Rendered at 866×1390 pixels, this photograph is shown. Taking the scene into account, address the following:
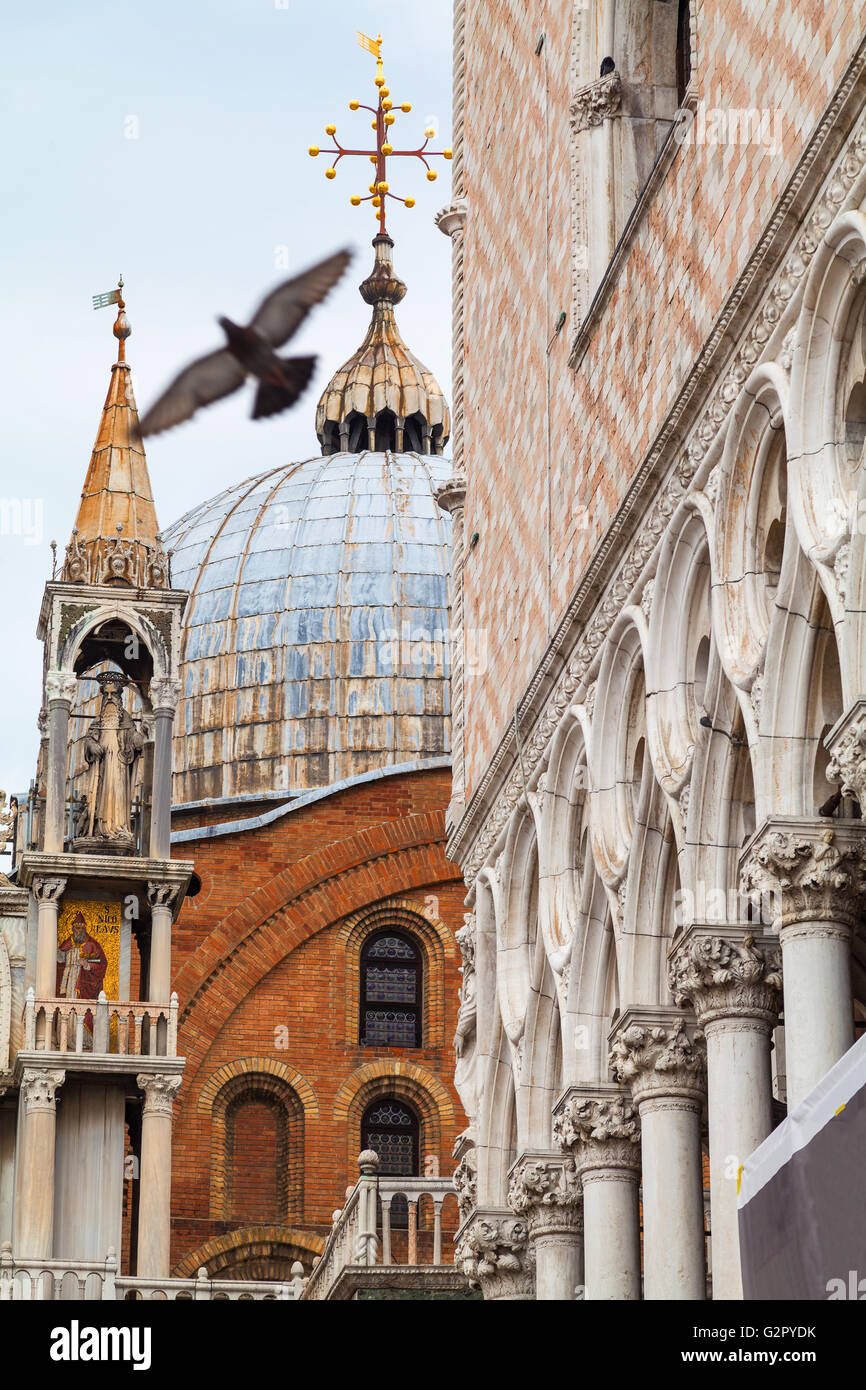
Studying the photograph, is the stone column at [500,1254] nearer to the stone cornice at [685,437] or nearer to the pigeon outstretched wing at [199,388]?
the stone cornice at [685,437]

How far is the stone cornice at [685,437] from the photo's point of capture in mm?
10938

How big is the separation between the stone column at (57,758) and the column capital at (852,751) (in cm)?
1425

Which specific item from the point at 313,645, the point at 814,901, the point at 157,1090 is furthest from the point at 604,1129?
the point at 313,645

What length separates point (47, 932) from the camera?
76.3 ft

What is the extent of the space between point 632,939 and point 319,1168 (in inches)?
663

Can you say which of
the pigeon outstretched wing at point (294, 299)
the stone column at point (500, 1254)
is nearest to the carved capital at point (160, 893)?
the stone column at point (500, 1254)

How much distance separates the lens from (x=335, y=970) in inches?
1218

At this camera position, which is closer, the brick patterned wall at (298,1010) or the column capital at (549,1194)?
the column capital at (549,1194)

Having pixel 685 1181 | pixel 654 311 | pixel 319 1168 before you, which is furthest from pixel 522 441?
pixel 319 1168

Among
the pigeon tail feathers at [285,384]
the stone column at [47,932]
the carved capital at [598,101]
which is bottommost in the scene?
the stone column at [47,932]

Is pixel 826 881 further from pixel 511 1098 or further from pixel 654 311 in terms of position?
pixel 511 1098

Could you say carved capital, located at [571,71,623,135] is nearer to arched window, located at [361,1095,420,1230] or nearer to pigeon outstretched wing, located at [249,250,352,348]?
pigeon outstretched wing, located at [249,250,352,348]

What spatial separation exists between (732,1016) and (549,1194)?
3661 millimetres

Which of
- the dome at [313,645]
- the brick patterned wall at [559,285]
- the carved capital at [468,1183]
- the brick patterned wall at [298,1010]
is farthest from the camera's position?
the dome at [313,645]
